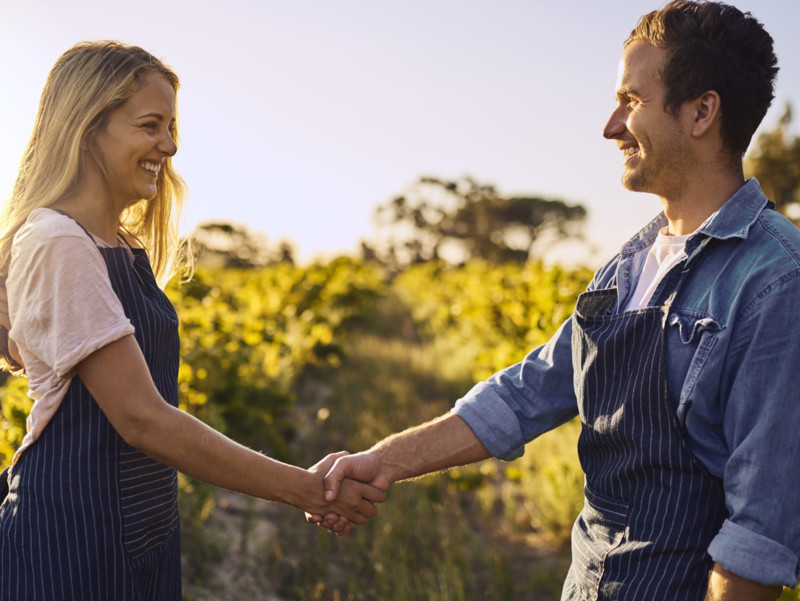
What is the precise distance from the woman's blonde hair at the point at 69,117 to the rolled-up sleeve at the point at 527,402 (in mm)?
1290

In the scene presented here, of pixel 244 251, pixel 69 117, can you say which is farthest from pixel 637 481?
pixel 244 251

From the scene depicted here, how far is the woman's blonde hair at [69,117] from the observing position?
160 cm

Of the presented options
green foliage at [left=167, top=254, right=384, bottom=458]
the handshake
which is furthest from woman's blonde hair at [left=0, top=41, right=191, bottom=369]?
green foliage at [left=167, top=254, right=384, bottom=458]

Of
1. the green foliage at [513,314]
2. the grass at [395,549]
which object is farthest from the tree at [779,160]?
the grass at [395,549]

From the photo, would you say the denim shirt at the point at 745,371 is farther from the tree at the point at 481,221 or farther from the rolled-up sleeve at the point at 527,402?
the tree at the point at 481,221

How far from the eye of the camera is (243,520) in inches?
170

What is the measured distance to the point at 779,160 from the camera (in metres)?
21.3

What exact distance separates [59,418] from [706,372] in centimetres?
145

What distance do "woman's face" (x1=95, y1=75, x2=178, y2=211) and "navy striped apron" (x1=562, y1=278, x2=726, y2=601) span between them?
1.22 metres

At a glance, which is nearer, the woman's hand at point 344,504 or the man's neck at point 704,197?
the man's neck at point 704,197

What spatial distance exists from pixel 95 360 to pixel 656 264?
1419 mm

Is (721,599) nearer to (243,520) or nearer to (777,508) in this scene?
(777,508)


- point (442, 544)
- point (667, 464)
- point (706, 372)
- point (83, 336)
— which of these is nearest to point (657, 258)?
point (706, 372)

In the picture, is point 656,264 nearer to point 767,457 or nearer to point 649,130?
point 649,130
